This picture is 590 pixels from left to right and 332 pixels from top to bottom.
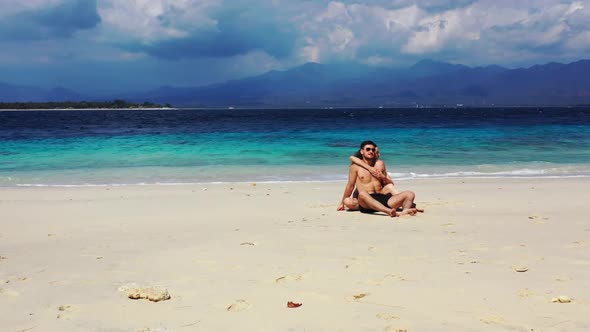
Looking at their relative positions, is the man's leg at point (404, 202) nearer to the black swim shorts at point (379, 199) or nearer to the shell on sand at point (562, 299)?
the black swim shorts at point (379, 199)

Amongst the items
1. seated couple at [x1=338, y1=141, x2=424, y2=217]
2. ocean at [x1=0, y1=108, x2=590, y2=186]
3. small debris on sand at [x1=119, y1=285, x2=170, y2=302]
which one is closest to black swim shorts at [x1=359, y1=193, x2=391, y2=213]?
seated couple at [x1=338, y1=141, x2=424, y2=217]

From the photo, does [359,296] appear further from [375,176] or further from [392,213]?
[375,176]

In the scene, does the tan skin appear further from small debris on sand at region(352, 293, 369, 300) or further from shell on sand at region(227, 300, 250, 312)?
shell on sand at region(227, 300, 250, 312)

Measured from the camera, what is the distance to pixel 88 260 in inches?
217

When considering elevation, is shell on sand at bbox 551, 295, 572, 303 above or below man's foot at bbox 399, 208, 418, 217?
above

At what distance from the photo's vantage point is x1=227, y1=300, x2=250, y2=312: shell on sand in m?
3.96

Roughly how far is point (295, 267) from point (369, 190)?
13.4 feet

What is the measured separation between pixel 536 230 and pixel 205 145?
22.7 metres

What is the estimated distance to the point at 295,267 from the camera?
510 centimetres

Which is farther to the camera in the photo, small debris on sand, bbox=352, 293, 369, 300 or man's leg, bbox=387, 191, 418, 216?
man's leg, bbox=387, 191, 418, 216

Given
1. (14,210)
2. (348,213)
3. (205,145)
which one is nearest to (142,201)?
(14,210)

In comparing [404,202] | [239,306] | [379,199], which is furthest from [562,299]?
[379,199]

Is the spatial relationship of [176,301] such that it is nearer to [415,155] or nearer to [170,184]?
[170,184]

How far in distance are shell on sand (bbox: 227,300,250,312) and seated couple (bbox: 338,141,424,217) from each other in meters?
4.71
